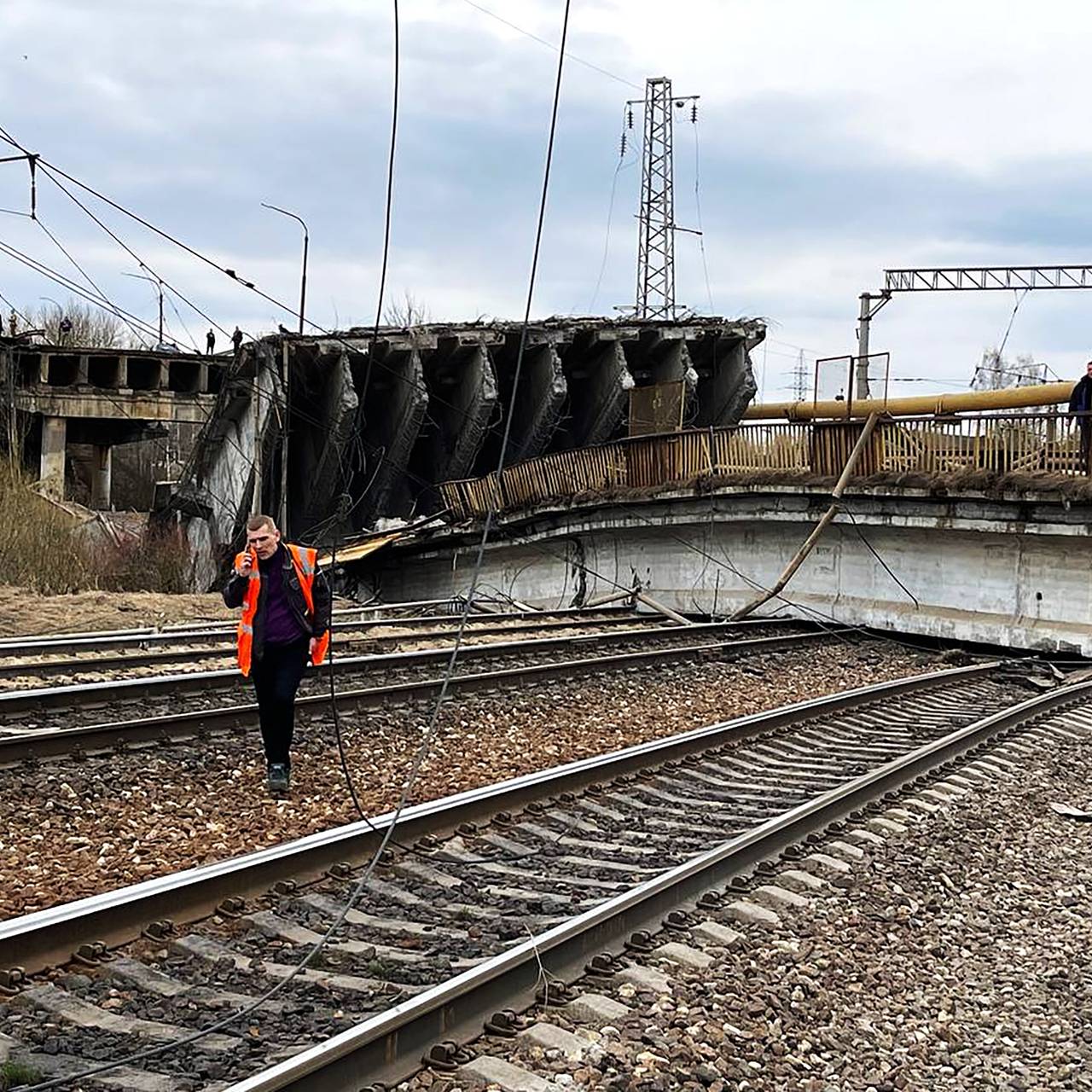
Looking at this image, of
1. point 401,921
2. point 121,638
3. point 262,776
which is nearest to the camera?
point 401,921

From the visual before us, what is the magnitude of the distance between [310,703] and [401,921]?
17.6 ft

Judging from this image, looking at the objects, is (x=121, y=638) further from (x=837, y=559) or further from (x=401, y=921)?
(x=837, y=559)

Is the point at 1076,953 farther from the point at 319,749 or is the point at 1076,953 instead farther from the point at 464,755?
the point at 319,749

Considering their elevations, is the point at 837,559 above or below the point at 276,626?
above

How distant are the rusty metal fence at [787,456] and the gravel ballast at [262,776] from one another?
311 centimetres

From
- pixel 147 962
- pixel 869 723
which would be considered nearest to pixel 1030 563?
pixel 869 723

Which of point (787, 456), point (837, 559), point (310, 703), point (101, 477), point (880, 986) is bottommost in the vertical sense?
point (880, 986)

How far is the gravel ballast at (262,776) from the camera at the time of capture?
22.9 ft

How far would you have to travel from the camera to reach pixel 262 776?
8992 mm

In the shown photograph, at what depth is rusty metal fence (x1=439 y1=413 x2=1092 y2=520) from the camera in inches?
727

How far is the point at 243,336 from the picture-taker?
27438mm

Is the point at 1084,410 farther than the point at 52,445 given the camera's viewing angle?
No

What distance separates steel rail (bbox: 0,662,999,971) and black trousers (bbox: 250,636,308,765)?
1.02 metres

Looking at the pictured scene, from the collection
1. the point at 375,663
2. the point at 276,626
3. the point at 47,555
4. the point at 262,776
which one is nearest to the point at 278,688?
the point at 276,626
